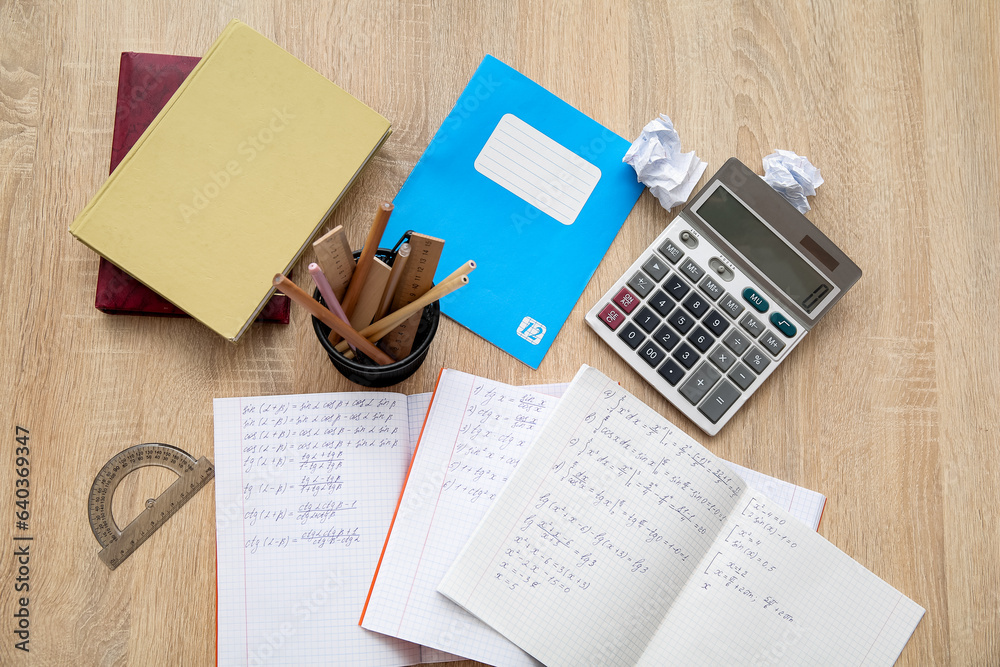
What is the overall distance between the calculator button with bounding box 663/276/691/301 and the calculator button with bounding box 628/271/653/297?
0.02 metres

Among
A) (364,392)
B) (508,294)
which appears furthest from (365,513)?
(508,294)

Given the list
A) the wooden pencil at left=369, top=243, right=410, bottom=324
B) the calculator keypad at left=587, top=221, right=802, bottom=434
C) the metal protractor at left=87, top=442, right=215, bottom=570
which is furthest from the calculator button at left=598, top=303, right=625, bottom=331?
the metal protractor at left=87, top=442, right=215, bottom=570

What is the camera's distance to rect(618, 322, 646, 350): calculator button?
62 centimetres

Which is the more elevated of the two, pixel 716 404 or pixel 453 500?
pixel 716 404

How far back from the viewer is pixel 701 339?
0.62m

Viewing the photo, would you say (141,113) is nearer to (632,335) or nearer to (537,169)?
(537,169)

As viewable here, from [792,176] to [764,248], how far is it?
0.27 feet

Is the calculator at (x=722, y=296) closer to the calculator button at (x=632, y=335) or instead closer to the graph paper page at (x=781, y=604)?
the calculator button at (x=632, y=335)

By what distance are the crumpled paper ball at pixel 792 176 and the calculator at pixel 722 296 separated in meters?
0.03

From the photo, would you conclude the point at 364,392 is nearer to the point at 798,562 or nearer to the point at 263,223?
the point at 263,223

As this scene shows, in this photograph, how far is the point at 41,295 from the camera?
0.60 metres

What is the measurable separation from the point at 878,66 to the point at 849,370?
1.05 ft

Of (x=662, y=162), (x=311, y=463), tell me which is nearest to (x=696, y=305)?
(x=662, y=162)

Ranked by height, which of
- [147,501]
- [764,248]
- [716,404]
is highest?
[764,248]
